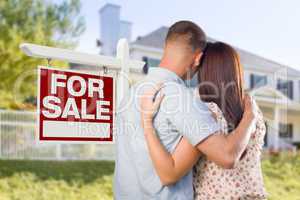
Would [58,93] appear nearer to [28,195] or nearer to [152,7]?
[28,195]

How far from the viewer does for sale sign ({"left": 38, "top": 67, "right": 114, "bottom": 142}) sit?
1.96 meters

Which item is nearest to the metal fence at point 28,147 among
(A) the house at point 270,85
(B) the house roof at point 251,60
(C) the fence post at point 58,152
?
(C) the fence post at point 58,152

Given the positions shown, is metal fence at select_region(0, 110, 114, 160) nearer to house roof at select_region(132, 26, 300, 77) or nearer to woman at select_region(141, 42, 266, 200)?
woman at select_region(141, 42, 266, 200)

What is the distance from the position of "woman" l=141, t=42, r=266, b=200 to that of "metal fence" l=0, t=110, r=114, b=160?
6679mm

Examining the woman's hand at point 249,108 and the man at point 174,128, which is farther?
the woman's hand at point 249,108

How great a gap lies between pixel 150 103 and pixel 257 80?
1665cm

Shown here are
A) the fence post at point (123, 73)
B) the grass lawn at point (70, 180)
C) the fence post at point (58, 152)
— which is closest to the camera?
the fence post at point (123, 73)

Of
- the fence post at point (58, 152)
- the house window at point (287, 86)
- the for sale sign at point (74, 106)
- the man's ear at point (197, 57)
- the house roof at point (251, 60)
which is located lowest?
the fence post at point (58, 152)

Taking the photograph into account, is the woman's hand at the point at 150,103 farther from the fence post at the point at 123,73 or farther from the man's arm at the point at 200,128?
the fence post at the point at 123,73

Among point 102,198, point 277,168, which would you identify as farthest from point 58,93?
point 277,168

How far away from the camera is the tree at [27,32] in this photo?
837 centimetres

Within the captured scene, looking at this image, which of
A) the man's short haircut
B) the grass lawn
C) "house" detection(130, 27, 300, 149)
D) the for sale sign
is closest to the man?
the man's short haircut

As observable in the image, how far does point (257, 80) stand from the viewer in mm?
17281

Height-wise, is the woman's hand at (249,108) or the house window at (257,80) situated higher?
the house window at (257,80)
